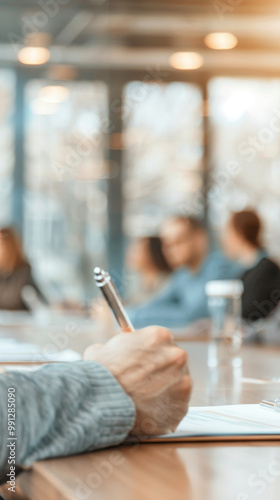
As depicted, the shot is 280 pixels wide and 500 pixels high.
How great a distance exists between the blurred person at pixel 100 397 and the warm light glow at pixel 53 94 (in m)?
5.90

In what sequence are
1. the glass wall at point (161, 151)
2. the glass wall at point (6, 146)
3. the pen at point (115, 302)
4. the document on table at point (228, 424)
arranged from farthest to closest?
the glass wall at point (161, 151), the glass wall at point (6, 146), the pen at point (115, 302), the document on table at point (228, 424)

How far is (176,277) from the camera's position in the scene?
4.76 metres

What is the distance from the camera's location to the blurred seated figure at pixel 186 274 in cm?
418

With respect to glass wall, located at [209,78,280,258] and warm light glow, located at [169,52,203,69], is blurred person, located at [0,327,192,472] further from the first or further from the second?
warm light glow, located at [169,52,203,69]

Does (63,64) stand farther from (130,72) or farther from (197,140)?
(197,140)

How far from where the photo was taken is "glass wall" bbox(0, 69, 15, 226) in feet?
21.0

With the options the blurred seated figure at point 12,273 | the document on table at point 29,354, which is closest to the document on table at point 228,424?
the document on table at point 29,354

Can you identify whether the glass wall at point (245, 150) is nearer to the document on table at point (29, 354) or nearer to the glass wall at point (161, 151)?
the glass wall at point (161, 151)

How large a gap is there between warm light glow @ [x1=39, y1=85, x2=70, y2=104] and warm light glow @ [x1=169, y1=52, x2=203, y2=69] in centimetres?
96

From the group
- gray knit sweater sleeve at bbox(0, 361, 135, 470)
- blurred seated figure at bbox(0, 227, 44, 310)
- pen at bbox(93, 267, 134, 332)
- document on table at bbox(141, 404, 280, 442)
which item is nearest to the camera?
gray knit sweater sleeve at bbox(0, 361, 135, 470)

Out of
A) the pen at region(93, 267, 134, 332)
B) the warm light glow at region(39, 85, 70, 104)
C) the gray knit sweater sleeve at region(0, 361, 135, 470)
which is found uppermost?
the warm light glow at region(39, 85, 70, 104)

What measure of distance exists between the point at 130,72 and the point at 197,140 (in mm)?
804

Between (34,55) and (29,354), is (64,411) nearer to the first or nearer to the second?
(29,354)

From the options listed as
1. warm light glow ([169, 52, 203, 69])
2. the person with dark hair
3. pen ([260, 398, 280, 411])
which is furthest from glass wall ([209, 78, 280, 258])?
pen ([260, 398, 280, 411])
